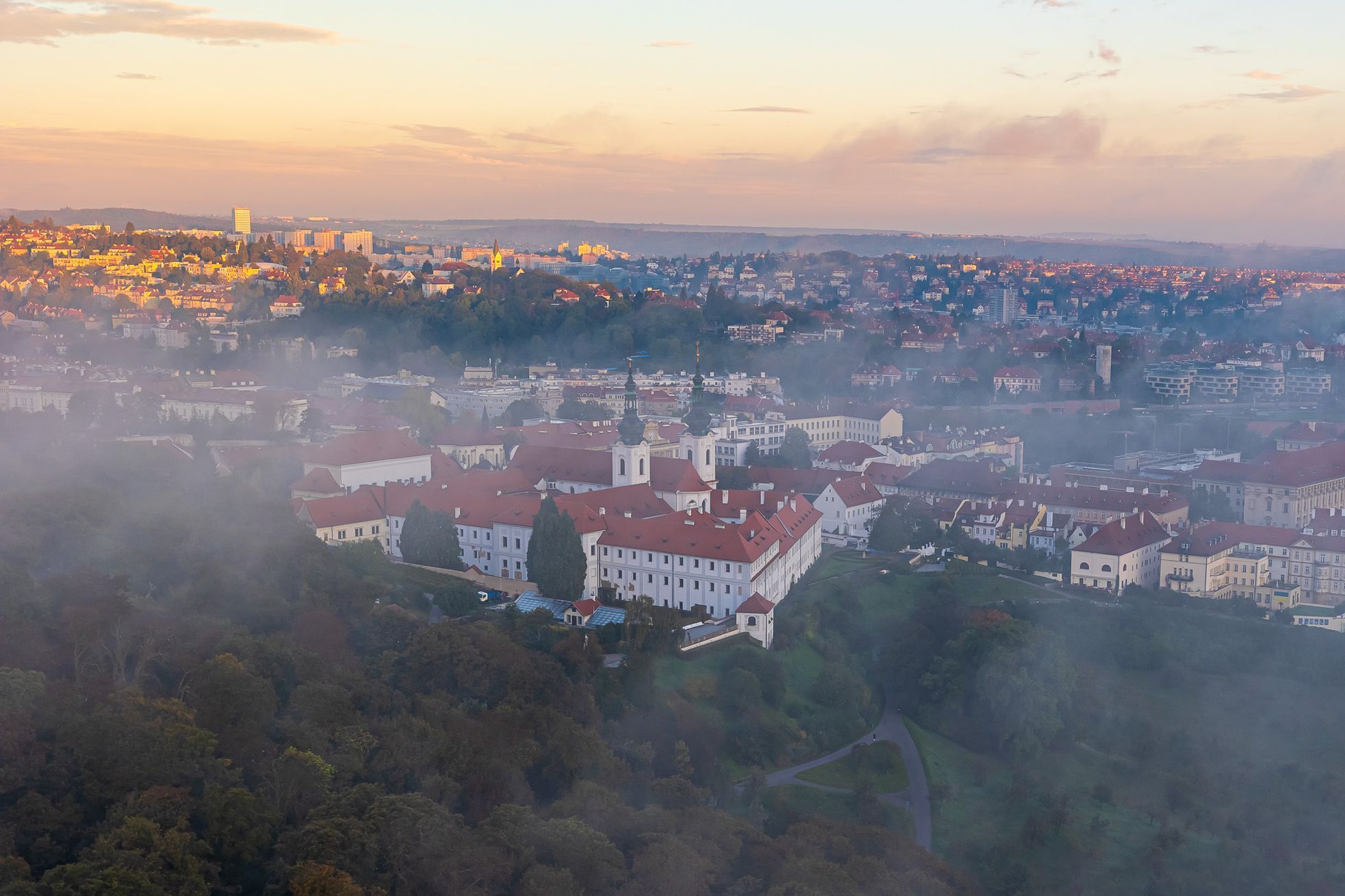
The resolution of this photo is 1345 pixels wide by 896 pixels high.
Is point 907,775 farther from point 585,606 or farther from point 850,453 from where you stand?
point 850,453

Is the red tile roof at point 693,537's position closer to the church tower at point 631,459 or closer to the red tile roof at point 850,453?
the church tower at point 631,459

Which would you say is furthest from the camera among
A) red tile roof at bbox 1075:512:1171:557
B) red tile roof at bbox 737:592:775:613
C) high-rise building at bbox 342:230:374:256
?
high-rise building at bbox 342:230:374:256

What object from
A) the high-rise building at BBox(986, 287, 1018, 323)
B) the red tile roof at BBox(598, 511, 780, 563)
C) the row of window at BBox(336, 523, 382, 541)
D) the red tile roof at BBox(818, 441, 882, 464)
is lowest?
the row of window at BBox(336, 523, 382, 541)

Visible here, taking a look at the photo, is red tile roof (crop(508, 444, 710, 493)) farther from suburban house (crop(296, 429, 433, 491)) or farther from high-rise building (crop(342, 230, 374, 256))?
high-rise building (crop(342, 230, 374, 256))

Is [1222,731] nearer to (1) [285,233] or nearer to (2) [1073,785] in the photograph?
(2) [1073,785]

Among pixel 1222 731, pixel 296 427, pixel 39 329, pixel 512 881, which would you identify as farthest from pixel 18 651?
pixel 39 329

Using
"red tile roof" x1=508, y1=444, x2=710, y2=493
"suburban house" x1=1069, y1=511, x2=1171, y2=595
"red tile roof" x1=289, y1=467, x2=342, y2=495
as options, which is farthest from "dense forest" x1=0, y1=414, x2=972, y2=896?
"suburban house" x1=1069, y1=511, x2=1171, y2=595

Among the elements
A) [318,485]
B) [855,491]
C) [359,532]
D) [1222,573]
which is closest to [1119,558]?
[1222,573]
